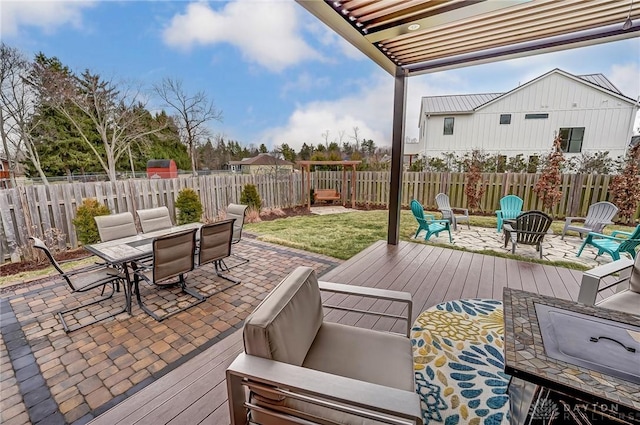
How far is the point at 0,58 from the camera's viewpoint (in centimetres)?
733

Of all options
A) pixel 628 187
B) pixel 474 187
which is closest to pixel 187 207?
pixel 474 187

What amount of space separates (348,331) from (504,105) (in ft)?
42.9

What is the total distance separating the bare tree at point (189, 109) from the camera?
11344mm

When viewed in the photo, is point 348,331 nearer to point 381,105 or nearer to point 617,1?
point 617,1

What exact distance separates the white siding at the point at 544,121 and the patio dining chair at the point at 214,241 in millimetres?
11247

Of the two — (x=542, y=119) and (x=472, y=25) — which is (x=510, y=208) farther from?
(x=542, y=119)

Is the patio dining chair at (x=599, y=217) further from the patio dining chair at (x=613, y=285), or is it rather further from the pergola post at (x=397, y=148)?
the pergola post at (x=397, y=148)

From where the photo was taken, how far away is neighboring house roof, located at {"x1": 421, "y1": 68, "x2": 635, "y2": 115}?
32.8ft

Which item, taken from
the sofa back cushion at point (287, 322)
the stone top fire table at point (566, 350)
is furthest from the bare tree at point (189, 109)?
the stone top fire table at point (566, 350)

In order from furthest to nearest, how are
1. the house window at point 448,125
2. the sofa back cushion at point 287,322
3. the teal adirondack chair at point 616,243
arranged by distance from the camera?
the house window at point 448,125 → the teal adirondack chair at point 616,243 → the sofa back cushion at point 287,322

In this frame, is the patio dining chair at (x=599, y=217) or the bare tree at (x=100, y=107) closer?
the patio dining chair at (x=599, y=217)

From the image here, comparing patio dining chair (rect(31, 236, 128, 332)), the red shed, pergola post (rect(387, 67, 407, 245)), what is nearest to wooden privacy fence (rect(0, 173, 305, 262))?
patio dining chair (rect(31, 236, 128, 332))

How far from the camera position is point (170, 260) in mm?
2744

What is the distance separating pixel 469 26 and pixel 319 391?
3440 millimetres
